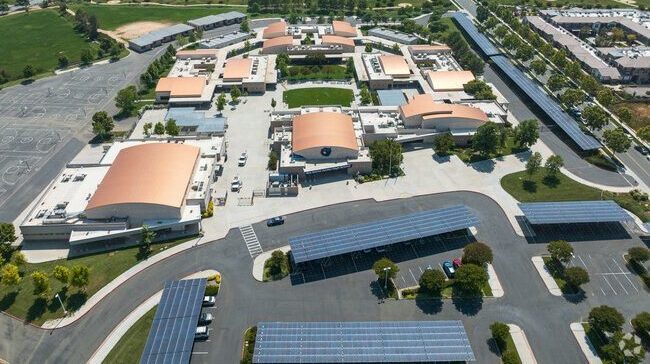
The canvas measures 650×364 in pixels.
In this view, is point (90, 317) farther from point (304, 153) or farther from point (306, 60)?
point (306, 60)

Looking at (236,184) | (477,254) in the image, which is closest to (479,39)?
(236,184)

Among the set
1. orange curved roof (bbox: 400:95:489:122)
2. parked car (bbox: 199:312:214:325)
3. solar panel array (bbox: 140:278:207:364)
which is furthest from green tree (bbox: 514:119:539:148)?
parked car (bbox: 199:312:214:325)

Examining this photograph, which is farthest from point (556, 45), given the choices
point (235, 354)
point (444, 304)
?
point (235, 354)

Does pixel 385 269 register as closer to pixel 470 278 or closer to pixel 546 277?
pixel 470 278

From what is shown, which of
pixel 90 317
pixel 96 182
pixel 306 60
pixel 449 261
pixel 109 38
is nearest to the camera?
pixel 90 317

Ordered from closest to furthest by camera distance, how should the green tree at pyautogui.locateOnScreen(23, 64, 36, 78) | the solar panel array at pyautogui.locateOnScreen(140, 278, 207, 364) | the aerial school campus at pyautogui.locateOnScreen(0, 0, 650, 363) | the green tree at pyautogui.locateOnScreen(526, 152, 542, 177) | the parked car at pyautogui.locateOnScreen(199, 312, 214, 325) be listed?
1. the solar panel array at pyautogui.locateOnScreen(140, 278, 207, 364)
2. the aerial school campus at pyautogui.locateOnScreen(0, 0, 650, 363)
3. the parked car at pyautogui.locateOnScreen(199, 312, 214, 325)
4. the green tree at pyautogui.locateOnScreen(526, 152, 542, 177)
5. the green tree at pyautogui.locateOnScreen(23, 64, 36, 78)

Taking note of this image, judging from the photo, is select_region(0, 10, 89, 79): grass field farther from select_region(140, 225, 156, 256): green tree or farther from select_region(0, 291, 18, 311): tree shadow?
select_region(140, 225, 156, 256): green tree
